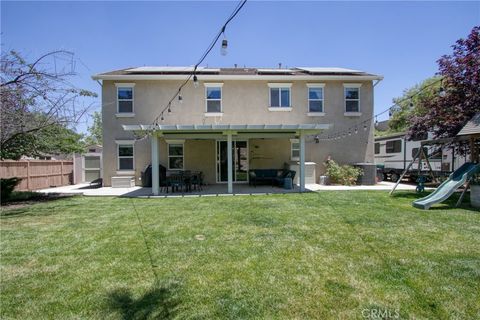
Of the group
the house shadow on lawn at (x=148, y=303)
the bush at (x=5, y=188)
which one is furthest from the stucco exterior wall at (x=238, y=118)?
the house shadow on lawn at (x=148, y=303)

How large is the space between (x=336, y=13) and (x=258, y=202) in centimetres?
599

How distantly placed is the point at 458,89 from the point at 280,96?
778cm

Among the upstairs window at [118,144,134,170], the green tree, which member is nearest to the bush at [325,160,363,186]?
the upstairs window at [118,144,134,170]

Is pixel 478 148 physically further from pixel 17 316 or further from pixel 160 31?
pixel 17 316

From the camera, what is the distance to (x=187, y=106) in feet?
50.2

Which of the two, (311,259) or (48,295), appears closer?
(48,295)

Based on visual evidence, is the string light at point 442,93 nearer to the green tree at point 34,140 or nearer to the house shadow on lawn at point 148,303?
the house shadow on lawn at point 148,303

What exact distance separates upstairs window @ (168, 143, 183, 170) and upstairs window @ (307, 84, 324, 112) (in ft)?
24.5

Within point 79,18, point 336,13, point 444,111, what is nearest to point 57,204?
point 79,18

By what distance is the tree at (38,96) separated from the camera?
810cm

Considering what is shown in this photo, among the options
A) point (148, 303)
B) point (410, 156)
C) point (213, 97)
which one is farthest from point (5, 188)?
point (410, 156)

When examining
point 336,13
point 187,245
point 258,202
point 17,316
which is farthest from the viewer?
point 258,202

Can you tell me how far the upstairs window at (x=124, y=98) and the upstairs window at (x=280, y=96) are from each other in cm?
753

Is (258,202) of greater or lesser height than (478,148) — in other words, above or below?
below
